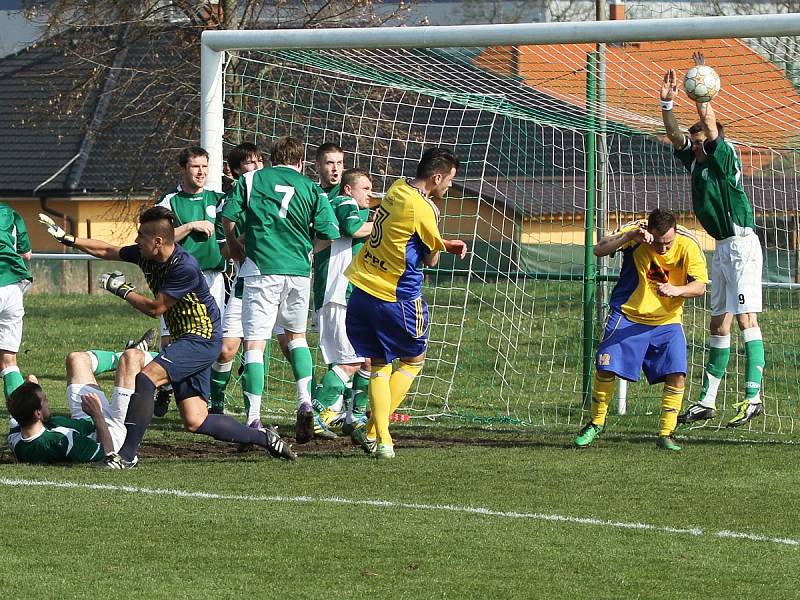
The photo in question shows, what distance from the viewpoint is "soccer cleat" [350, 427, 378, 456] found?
9.11m

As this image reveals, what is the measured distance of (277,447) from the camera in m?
8.80

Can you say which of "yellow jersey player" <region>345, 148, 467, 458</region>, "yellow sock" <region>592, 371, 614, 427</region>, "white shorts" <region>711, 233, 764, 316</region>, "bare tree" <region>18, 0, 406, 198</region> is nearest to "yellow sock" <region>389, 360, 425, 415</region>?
"yellow jersey player" <region>345, 148, 467, 458</region>

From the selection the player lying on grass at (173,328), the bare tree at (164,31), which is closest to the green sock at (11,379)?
the player lying on grass at (173,328)

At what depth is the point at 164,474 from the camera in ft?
27.8

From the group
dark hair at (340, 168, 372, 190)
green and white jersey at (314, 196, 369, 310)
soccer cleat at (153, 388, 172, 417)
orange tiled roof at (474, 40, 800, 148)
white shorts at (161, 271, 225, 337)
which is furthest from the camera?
orange tiled roof at (474, 40, 800, 148)

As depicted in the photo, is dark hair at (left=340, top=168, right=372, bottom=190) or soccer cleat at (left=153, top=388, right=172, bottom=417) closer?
dark hair at (left=340, top=168, right=372, bottom=190)

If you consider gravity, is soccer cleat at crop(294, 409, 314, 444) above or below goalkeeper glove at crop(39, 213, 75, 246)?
below

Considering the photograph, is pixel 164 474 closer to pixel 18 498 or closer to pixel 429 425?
pixel 18 498

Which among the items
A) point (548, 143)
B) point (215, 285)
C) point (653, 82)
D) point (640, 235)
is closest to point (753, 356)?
point (640, 235)

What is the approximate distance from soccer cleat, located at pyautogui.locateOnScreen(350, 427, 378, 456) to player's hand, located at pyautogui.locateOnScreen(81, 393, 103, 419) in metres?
1.71

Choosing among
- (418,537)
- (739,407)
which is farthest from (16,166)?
(418,537)

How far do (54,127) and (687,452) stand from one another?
89.3 ft

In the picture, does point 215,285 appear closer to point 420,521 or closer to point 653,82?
point 653,82

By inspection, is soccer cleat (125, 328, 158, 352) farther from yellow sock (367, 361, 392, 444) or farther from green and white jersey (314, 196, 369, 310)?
yellow sock (367, 361, 392, 444)
